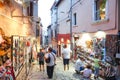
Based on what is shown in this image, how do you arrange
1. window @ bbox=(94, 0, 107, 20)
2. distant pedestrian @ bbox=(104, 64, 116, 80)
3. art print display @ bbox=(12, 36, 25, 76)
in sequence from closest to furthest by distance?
art print display @ bbox=(12, 36, 25, 76) → distant pedestrian @ bbox=(104, 64, 116, 80) → window @ bbox=(94, 0, 107, 20)

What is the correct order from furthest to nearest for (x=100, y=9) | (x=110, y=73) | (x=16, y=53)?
(x=100, y=9) < (x=110, y=73) < (x=16, y=53)

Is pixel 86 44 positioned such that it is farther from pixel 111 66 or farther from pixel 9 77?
pixel 9 77

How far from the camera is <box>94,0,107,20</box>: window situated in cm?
1644

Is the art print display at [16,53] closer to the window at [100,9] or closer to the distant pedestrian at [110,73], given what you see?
the distant pedestrian at [110,73]

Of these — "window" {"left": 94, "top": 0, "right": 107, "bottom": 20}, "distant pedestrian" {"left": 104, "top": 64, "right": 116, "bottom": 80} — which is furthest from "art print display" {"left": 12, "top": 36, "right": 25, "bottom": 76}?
"window" {"left": 94, "top": 0, "right": 107, "bottom": 20}

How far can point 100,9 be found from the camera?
681 inches

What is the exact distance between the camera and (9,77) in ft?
21.6

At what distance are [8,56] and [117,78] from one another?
22.2 ft

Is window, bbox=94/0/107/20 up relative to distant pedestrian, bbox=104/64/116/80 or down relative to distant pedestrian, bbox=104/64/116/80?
up

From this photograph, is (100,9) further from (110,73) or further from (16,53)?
(16,53)

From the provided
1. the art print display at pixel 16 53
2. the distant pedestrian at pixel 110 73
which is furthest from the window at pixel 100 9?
the art print display at pixel 16 53

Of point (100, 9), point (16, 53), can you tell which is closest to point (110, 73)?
point (100, 9)

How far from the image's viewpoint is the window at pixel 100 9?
16438mm

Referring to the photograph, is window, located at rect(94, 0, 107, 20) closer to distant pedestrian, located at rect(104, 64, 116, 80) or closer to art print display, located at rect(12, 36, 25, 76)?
distant pedestrian, located at rect(104, 64, 116, 80)
